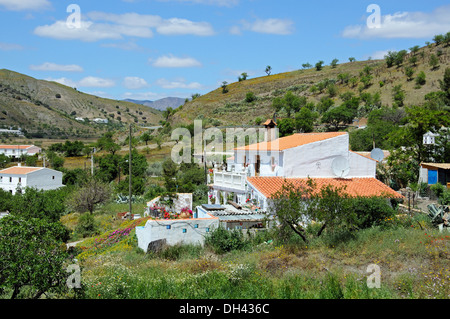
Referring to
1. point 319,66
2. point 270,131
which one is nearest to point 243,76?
point 319,66

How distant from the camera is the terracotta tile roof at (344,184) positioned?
65.3ft

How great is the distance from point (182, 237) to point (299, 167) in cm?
942

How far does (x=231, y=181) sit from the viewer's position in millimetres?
23094

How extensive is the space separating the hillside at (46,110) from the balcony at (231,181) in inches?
4357

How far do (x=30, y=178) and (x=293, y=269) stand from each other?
172 feet

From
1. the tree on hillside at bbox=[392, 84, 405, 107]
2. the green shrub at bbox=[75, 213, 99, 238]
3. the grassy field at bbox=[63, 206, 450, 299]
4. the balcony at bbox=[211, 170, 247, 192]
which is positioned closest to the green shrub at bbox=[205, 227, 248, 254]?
the grassy field at bbox=[63, 206, 450, 299]

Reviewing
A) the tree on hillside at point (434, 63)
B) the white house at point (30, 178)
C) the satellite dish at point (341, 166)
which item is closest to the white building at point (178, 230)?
the satellite dish at point (341, 166)

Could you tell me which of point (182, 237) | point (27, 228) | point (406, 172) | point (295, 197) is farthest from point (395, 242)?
point (406, 172)

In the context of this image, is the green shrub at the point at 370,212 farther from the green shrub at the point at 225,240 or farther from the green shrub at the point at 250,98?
the green shrub at the point at 250,98

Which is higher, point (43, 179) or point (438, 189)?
point (438, 189)

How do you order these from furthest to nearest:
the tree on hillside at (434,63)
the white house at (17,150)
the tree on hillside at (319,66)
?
the tree on hillside at (319,66) < the white house at (17,150) < the tree on hillside at (434,63)

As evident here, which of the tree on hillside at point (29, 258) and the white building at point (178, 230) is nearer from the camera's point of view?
the tree on hillside at point (29, 258)

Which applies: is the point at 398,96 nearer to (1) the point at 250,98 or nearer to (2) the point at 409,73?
(2) the point at 409,73
